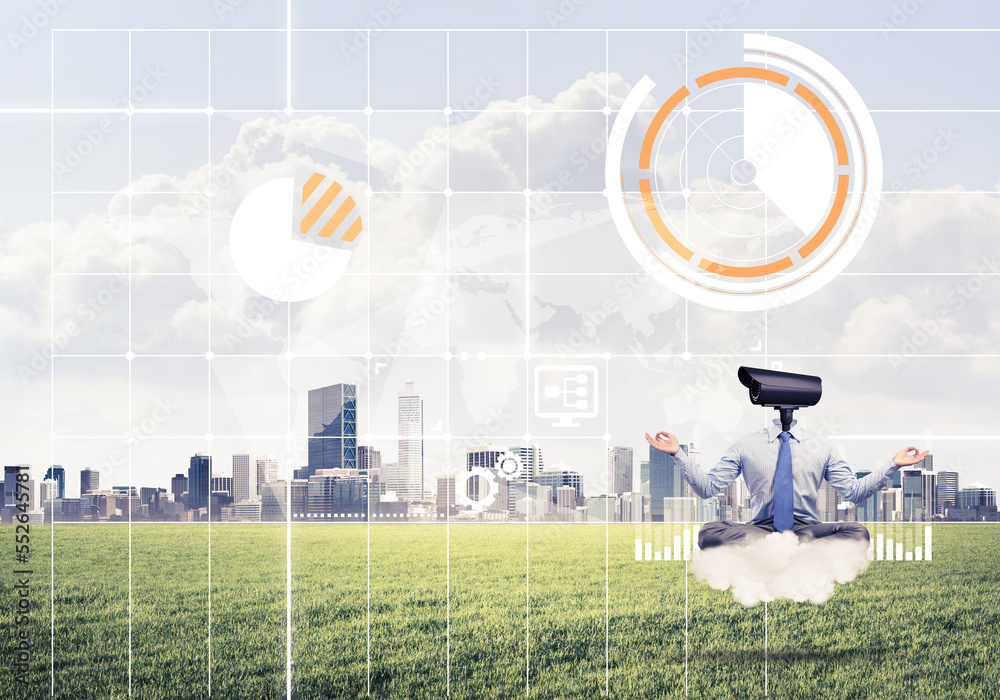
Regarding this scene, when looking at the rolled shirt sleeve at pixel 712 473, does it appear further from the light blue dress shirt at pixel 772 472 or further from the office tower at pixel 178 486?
the office tower at pixel 178 486

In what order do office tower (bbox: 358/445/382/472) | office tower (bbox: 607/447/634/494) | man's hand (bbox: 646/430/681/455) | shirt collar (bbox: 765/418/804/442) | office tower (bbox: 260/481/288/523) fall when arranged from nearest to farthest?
man's hand (bbox: 646/430/681/455), shirt collar (bbox: 765/418/804/442), office tower (bbox: 607/447/634/494), office tower (bbox: 358/445/382/472), office tower (bbox: 260/481/288/523)

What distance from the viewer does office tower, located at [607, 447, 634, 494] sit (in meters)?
6.20

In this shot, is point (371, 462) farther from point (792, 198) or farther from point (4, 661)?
point (792, 198)

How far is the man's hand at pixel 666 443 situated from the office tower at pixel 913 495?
2222 mm

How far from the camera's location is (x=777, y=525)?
17.8 ft

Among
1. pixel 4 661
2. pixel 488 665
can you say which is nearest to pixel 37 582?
pixel 4 661

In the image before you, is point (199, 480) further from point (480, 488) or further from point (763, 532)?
point (763, 532)

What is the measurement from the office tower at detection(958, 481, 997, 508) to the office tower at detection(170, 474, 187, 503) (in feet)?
21.6

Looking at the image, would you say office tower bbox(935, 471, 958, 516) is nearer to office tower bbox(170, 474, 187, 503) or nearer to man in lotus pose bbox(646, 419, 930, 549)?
man in lotus pose bbox(646, 419, 930, 549)

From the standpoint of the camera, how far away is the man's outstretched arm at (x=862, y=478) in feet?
17.5

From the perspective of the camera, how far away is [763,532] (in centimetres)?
538

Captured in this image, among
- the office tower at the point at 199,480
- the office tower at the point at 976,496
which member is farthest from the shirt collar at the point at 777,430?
the office tower at the point at 199,480

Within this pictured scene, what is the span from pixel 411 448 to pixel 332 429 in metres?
0.69

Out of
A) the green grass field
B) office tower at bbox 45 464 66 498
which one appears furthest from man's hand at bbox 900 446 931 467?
office tower at bbox 45 464 66 498
